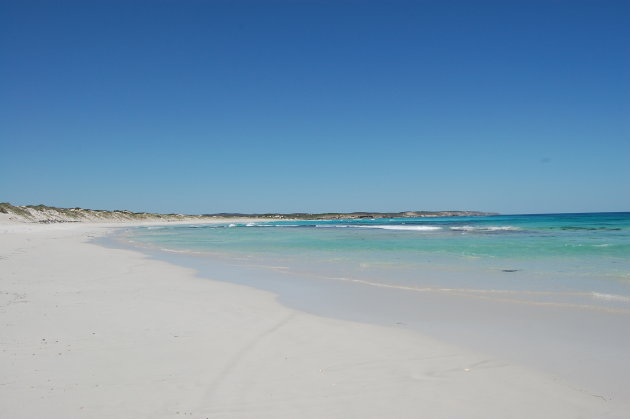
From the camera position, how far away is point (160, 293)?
29.7ft

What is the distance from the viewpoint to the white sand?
360 cm

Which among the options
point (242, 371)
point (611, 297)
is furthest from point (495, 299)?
point (242, 371)

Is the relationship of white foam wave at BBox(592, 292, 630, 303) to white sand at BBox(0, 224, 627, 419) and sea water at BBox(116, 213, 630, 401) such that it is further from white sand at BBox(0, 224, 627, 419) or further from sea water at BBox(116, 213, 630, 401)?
white sand at BBox(0, 224, 627, 419)

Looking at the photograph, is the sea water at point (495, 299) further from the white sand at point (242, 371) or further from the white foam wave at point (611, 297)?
the white sand at point (242, 371)

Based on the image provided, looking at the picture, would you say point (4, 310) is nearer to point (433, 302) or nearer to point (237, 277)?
point (237, 277)

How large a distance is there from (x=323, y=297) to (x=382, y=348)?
3671 mm

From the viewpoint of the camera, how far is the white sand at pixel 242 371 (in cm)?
360

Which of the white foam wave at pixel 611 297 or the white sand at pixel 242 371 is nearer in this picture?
the white sand at pixel 242 371

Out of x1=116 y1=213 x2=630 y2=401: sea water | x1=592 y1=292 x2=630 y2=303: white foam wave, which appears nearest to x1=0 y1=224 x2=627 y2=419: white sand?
x1=116 y1=213 x2=630 y2=401: sea water

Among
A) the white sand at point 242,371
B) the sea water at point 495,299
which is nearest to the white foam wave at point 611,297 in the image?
the sea water at point 495,299

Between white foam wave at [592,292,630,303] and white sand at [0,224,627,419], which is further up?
white foam wave at [592,292,630,303]

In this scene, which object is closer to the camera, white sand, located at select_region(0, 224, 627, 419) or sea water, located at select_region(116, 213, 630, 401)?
white sand, located at select_region(0, 224, 627, 419)

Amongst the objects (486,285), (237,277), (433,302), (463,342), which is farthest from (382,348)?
(237,277)

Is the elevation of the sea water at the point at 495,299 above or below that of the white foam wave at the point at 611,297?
below
